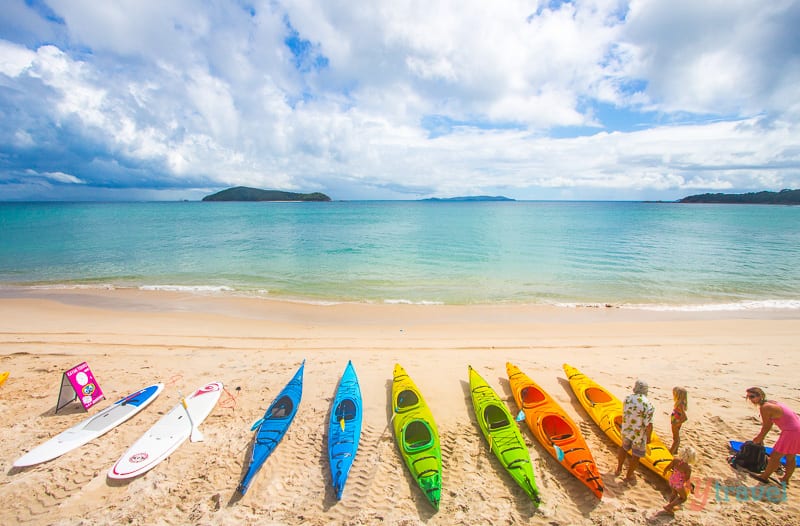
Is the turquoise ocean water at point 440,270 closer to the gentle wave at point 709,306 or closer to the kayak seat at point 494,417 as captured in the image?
the gentle wave at point 709,306

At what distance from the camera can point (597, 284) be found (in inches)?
805

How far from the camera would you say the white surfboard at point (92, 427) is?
255 inches

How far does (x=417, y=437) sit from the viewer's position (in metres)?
6.79

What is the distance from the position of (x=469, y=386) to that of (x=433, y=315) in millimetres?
6485

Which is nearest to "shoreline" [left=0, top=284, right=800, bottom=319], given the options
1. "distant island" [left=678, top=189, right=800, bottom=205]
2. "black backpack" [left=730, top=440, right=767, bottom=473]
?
"black backpack" [left=730, top=440, right=767, bottom=473]

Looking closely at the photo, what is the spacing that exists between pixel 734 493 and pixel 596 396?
2640 millimetres

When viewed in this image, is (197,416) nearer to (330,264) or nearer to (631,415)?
(631,415)

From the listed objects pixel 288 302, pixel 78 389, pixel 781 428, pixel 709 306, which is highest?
pixel 781 428

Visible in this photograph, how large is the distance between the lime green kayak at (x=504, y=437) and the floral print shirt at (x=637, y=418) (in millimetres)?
1815

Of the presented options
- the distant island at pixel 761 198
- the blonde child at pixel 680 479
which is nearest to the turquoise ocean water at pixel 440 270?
the blonde child at pixel 680 479

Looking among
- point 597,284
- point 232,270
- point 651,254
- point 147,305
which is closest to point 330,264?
point 232,270

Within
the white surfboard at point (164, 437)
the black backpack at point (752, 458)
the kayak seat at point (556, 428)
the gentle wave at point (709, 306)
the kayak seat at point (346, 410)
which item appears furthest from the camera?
the gentle wave at point (709, 306)

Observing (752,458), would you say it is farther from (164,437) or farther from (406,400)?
(164,437)

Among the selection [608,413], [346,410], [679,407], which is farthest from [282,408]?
[679,407]
